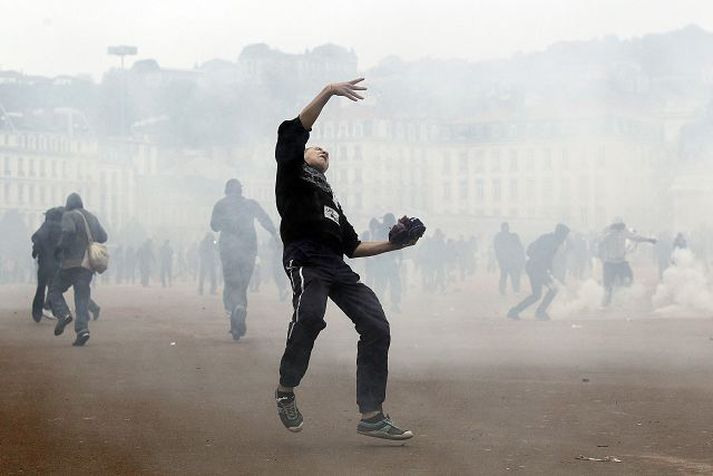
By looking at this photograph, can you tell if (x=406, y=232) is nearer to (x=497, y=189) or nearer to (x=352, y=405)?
(x=352, y=405)

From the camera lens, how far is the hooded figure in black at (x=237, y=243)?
559 inches

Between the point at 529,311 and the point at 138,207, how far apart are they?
1658 cm

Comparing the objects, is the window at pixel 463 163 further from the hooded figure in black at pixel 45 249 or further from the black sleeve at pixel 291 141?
the black sleeve at pixel 291 141

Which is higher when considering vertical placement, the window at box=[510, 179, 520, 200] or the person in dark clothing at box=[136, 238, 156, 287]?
the window at box=[510, 179, 520, 200]

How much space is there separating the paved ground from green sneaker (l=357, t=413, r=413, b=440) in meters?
0.07

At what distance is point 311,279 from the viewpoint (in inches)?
283

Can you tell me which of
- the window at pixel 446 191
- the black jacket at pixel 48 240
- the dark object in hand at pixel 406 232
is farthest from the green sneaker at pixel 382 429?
the window at pixel 446 191

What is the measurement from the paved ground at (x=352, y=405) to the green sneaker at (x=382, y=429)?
0.07 m

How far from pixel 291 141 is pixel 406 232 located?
29.5 inches

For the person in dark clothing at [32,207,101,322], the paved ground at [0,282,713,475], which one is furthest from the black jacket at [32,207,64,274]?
the paved ground at [0,282,713,475]

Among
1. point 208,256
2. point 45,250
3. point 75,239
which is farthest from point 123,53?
point 208,256

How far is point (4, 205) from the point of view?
122 ft

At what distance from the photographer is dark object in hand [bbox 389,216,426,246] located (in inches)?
282

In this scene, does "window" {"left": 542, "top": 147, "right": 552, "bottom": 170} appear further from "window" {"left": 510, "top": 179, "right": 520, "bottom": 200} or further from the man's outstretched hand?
the man's outstretched hand
